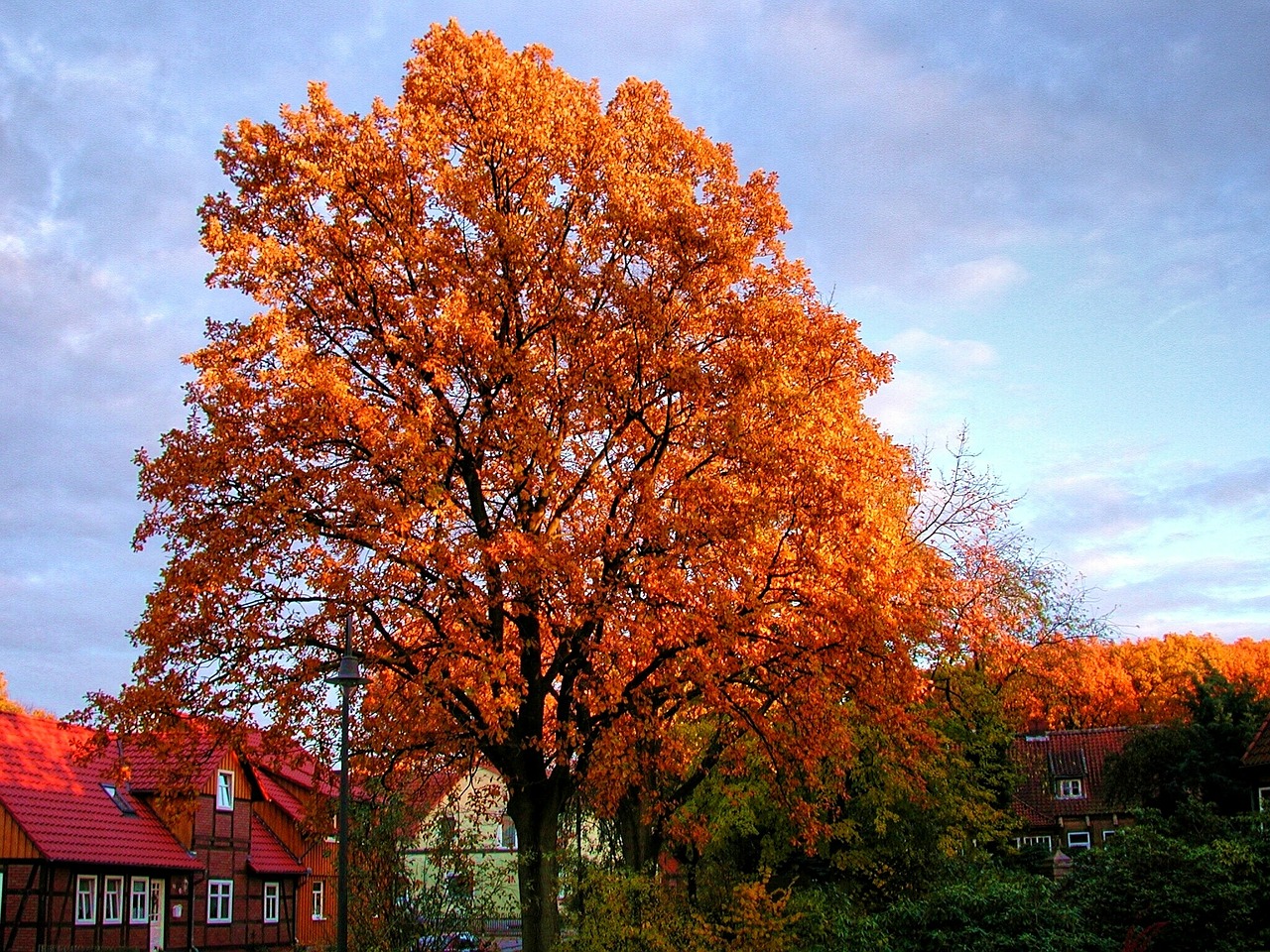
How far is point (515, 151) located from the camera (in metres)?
A: 19.3

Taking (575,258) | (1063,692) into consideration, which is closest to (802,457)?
(575,258)

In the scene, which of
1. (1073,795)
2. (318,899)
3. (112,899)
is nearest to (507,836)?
(318,899)

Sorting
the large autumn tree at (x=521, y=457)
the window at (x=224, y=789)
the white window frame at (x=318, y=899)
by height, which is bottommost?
the white window frame at (x=318, y=899)

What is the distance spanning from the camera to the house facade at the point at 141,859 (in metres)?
29.1

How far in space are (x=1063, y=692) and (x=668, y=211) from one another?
23.0 m

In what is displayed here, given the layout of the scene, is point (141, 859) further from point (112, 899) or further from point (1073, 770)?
point (1073, 770)

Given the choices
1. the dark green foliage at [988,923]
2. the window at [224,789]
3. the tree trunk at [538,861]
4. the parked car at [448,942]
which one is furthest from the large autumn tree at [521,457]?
the window at [224,789]

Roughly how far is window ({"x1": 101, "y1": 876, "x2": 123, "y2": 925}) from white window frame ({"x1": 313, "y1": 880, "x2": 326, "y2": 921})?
37.4ft

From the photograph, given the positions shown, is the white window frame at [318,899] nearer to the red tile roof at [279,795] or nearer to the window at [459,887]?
the red tile roof at [279,795]

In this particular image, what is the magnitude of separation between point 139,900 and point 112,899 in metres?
1.20

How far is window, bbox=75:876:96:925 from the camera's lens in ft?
99.5

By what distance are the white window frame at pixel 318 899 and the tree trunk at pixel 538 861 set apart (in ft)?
86.6

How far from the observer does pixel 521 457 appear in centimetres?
1752

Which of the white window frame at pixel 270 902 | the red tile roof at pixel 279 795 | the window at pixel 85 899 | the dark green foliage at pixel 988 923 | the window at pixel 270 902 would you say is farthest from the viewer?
the red tile roof at pixel 279 795
